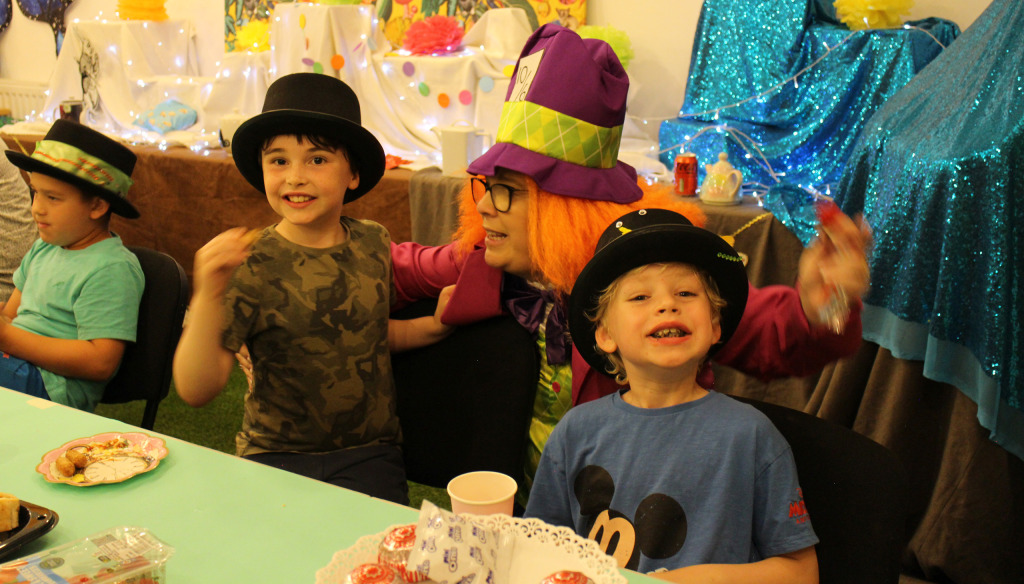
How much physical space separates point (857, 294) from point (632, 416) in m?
0.41

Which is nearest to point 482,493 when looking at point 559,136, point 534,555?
point 534,555

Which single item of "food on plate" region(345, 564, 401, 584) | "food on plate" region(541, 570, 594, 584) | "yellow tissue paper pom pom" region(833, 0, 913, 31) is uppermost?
"yellow tissue paper pom pom" region(833, 0, 913, 31)

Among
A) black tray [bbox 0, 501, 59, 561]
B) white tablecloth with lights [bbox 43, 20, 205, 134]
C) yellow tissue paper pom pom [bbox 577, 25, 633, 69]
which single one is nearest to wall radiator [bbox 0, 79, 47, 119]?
white tablecloth with lights [bbox 43, 20, 205, 134]

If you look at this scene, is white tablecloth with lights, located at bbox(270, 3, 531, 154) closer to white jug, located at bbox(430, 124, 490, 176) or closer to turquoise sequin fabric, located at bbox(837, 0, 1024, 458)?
white jug, located at bbox(430, 124, 490, 176)

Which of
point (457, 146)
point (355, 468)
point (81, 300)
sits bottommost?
point (355, 468)

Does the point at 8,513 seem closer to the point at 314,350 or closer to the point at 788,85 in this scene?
the point at 314,350

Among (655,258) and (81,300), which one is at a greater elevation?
(655,258)

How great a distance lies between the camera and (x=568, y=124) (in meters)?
1.55

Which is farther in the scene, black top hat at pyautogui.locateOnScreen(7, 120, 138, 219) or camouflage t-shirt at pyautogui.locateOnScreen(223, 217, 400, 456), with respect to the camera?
black top hat at pyautogui.locateOnScreen(7, 120, 138, 219)

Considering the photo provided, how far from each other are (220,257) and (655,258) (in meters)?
0.66

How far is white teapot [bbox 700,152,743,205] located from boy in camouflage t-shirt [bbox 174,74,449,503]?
5.23 feet

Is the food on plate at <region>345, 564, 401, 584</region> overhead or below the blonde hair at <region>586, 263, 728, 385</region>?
below

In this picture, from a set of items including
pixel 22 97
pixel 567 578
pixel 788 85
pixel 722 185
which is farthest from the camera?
pixel 22 97

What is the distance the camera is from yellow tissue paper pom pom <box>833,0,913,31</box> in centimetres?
306
